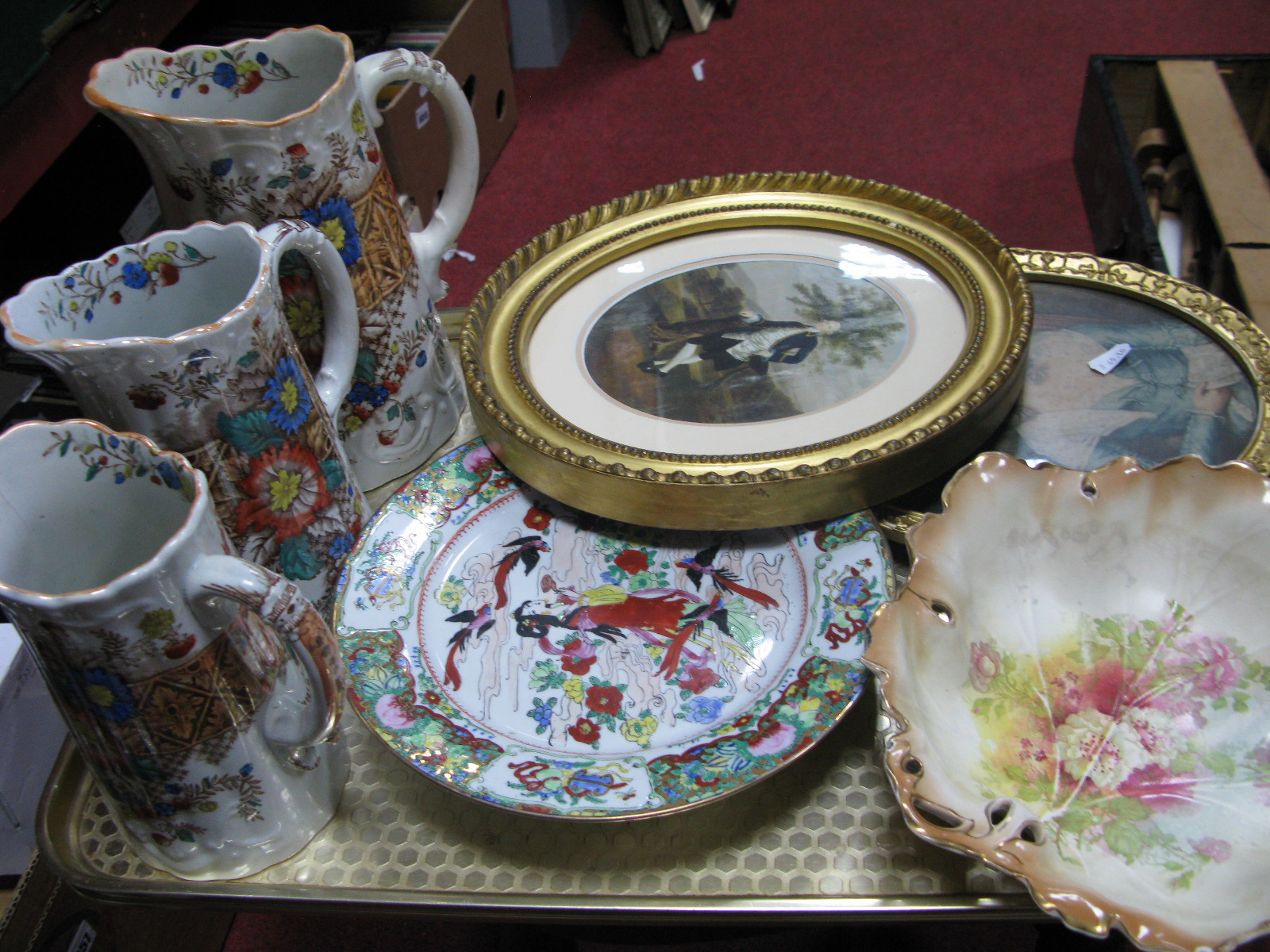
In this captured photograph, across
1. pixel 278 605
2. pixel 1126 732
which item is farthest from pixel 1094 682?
pixel 278 605

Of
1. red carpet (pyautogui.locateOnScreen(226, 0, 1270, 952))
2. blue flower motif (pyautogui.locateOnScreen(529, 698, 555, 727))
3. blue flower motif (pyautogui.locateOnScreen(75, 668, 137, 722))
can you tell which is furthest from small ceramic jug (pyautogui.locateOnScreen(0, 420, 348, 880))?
red carpet (pyautogui.locateOnScreen(226, 0, 1270, 952))

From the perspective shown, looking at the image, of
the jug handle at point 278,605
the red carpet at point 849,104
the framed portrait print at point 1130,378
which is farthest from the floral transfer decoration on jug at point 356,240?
the red carpet at point 849,104

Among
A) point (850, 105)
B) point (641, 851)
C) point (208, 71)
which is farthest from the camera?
point (850, 105)

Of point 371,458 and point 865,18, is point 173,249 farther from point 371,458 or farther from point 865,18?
point 865,18

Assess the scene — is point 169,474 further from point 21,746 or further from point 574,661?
point 21,746

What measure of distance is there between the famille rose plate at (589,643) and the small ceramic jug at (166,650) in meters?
0.07

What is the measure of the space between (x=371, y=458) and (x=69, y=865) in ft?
0.96

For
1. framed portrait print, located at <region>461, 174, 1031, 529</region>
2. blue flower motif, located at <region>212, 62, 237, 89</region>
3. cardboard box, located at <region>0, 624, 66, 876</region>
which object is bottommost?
cardboard box, located at <region>0, 624, 66, 876</region>

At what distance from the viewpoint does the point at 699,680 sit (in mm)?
559

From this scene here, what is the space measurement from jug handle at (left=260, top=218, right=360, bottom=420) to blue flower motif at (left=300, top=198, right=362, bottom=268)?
1cm

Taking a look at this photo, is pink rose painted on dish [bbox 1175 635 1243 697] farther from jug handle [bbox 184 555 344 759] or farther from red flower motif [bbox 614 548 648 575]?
jug handle [bbox 184 555 344 759]

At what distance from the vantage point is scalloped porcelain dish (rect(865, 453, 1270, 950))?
45 cm

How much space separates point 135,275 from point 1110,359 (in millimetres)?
625

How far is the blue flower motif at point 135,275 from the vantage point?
0.53m
